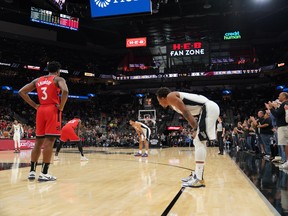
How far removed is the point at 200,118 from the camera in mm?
4586

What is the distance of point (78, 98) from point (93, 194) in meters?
33.2

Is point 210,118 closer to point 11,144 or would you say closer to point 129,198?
point 129,198

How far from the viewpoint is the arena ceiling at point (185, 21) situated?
71.9ft

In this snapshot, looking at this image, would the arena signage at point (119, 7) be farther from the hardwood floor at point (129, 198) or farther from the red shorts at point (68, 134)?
the hardwood floor at point (129, 198)

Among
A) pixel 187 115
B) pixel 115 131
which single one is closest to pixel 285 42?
pixel 115 131

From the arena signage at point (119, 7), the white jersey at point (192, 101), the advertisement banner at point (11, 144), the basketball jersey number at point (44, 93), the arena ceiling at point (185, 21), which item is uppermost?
the arena ceiling at point (185, 21)

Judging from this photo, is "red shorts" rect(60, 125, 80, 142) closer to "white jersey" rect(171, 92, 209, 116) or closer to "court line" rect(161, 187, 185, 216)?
"white jersey" rect(171, 92, 209, 116)

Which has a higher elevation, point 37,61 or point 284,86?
point 37,61

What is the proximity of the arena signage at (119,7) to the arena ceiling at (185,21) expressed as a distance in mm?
8538

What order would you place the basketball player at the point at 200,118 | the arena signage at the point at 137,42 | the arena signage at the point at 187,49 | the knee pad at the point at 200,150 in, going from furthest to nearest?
the arena signage at the point at 137,42 → the arena signage at the point at 187,49 → the knee pad at the point at 200,150 → the basketball player at the point at 200,118

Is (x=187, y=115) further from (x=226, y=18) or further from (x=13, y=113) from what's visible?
(x=13, y=113)

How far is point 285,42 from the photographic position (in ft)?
98.1

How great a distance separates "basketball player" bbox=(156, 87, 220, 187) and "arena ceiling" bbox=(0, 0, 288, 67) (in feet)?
49.9

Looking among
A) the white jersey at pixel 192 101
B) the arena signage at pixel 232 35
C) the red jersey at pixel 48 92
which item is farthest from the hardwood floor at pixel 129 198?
the arena signage at pixel 232 35
